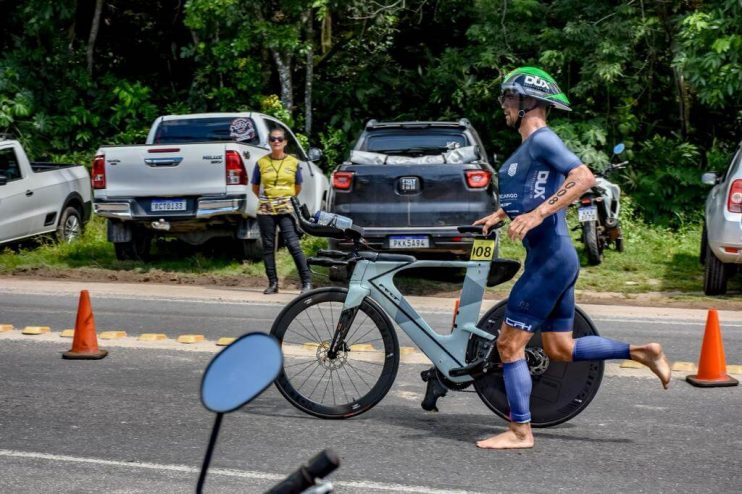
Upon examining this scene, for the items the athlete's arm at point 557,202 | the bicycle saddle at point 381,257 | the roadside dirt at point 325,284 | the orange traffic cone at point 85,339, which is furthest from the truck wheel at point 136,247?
the athlete's arm at point 557,202

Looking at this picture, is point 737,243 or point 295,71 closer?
point 737,243

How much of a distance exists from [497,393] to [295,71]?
16.5 metres

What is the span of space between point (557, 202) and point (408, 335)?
1.29 meters

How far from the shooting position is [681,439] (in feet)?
21.1

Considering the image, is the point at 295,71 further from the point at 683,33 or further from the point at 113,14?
the point at 683,33

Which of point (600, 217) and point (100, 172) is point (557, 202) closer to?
point (600, 217)

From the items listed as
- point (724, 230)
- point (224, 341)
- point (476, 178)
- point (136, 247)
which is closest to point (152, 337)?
point (224, 341)

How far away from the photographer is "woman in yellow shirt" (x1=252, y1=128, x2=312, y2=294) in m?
12.8

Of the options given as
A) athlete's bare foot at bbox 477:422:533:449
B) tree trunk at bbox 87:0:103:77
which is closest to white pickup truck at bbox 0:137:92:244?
tree trunk at bbox 87:0:103:77

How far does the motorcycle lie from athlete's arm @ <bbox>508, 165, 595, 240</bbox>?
860cm

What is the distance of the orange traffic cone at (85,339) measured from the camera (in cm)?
862

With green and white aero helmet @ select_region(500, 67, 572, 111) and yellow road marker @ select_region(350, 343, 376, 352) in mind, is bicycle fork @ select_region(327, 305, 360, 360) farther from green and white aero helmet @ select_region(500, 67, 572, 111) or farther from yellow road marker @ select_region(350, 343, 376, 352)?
green and white aero helmet @ select_region(500, 67, 572, 111)

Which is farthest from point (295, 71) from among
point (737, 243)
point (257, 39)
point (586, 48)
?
point (737, 243)

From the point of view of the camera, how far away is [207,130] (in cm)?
1570
